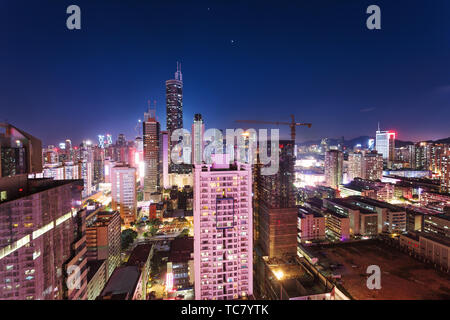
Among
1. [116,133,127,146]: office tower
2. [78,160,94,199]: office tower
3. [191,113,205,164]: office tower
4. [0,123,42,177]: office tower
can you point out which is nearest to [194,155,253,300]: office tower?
[0,123,42,177]: office tower

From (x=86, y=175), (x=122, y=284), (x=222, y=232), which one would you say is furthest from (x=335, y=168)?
(x=86, y=175)

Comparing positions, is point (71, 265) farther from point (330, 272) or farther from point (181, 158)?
point (181, 158)

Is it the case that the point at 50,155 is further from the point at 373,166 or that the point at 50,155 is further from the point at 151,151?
the point at 373,166
